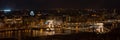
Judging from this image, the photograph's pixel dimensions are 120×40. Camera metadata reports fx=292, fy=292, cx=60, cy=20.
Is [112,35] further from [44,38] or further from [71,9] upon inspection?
[71,9]

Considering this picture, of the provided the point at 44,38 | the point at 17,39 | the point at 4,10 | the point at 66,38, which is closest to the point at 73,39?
the point at 66,38

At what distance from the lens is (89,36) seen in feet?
33.8

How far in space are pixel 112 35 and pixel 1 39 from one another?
3.81 meters

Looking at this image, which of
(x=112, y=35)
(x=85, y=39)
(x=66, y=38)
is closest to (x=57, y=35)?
(x=66, y=38)

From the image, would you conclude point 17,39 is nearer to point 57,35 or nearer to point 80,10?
point 57,35

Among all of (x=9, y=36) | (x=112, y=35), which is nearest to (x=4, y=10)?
(x=9, y=36)

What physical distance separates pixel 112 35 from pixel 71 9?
15611 mm

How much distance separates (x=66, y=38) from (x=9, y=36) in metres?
2.03

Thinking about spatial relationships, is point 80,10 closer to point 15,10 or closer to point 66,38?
point 15,10

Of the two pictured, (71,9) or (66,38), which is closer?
(66,38)

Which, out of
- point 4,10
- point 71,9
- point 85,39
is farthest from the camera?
point 71,9

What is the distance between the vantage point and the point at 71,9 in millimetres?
25516

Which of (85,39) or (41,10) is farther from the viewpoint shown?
(41,10)

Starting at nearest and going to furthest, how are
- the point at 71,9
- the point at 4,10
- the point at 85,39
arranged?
the point at 85,39, the point at 4,10, the point at 71,9
